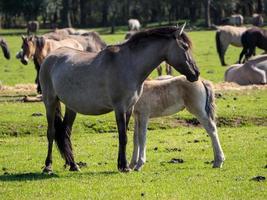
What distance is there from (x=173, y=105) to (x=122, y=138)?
148cm

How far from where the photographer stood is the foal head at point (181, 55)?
11219 mm

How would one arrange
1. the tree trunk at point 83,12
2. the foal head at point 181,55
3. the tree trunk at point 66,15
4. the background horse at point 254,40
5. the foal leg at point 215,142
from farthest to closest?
1. the tree trunk at point 83,12
2. the tree trunk at point 66,15
3. the background horse at point 254,40
4. the foal leg at point 215,142
5. the foal head at point 181,55

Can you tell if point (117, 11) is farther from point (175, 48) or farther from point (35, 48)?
point (175, 48)

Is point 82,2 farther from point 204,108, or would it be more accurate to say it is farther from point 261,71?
point 204,108

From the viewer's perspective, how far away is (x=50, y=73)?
12.2 meters

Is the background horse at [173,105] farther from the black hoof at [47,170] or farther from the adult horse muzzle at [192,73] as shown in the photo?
the black hoof at [47,170]

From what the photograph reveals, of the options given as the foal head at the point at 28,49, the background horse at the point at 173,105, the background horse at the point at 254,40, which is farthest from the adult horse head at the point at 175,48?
the background horse at the point at 254,40

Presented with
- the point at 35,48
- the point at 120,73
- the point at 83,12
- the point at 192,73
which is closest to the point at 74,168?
the point at 120,73

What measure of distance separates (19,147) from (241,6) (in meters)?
77.8

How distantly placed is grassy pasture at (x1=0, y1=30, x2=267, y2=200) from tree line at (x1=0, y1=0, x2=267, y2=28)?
6165cm

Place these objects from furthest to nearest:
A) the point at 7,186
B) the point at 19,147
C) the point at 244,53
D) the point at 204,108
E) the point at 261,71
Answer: the point at 244,53 < the point at 261,71 < the point at 19,147 < the point at 204,108 < the point at 7,186

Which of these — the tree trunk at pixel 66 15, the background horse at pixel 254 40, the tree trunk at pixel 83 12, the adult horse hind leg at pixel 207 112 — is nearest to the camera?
the adult horse hind leg at pixel 207 112

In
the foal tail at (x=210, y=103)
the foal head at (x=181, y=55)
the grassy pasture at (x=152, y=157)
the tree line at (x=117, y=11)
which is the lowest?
the tree line at (x=117, y=11)

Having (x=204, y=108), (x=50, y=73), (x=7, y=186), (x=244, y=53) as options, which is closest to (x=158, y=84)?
(x=204, y=108)
